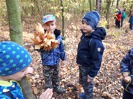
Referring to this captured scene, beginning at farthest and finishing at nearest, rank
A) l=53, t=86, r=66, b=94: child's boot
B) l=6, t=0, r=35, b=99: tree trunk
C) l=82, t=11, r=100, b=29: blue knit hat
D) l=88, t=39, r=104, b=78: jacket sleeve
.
Result: l=53, t=86, r=66, b=94: child's boot, l=82, t=11, r=100, b=29: blue knit hat, l=88, t=39, r=104, b=78: jacket sleeve, l=6, t=0, r=35, b=99: tree trunk

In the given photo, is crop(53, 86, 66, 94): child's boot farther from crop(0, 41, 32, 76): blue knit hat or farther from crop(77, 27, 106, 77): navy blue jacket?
crop(0, 41, 32, 76): blue knit hat

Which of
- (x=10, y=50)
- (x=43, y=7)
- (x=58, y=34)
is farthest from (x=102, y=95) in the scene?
(x=43, y=7)

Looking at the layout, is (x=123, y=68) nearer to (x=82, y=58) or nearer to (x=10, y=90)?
(x=82, y=58)

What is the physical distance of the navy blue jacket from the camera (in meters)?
3.37

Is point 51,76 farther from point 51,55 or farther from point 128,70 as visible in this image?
point 128,70

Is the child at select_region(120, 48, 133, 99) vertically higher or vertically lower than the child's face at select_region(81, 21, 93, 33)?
lower

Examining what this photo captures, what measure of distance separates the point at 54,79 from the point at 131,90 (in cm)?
170

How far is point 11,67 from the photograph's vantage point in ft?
5.71

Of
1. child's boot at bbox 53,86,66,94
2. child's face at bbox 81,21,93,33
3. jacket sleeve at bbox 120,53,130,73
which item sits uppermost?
child's face at bbox 81,21,93,33

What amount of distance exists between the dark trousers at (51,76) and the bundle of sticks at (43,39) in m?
0.57

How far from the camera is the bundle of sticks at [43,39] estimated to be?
3428 millimetres

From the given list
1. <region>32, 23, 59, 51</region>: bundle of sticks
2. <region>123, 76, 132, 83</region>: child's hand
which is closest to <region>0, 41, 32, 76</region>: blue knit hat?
<region>32, 23, 59, 51</region>: bundle of sticks

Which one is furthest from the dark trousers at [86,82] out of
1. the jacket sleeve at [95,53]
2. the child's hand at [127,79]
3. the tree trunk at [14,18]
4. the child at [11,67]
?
Result: the child at [11,67]

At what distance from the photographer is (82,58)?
3611 mm
